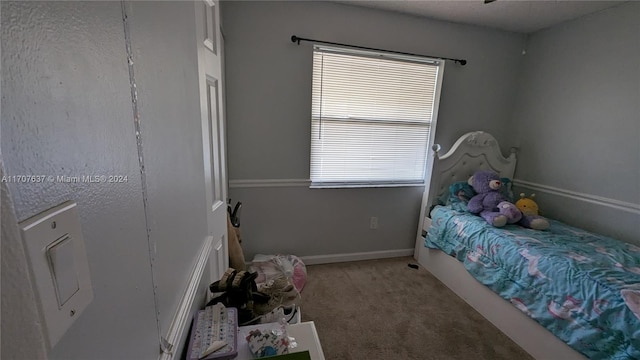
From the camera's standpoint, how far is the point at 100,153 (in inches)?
14.3

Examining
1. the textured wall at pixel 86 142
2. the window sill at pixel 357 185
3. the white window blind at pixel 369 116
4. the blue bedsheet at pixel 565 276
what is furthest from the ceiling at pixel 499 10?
the textured wall at pixel 86 142

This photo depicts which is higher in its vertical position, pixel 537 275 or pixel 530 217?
pixel 530 217

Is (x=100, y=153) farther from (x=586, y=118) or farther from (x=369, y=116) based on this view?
(x=586, y=118)

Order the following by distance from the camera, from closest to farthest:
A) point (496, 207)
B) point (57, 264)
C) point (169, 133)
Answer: point (57, 264)
point (169, 133)
point (496, 207)

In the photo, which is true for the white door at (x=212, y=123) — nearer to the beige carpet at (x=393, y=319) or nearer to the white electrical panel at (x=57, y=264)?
the white electrical panel at (x=57, y=264)

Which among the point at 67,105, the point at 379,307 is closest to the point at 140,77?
the point at 67,105

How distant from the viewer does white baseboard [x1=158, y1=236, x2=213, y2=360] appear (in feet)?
1.98

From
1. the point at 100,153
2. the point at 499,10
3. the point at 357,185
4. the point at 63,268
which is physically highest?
the point at 499,10

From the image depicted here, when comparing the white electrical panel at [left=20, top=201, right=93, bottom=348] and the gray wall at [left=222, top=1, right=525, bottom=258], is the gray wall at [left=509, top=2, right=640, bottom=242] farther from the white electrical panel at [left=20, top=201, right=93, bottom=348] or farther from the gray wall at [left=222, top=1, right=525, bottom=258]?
the white electrical panel at [left=20, top=201, right=93, bottom=348]

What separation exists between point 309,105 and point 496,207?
1873mm

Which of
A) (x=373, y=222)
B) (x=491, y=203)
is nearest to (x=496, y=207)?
(x=491, y=203)

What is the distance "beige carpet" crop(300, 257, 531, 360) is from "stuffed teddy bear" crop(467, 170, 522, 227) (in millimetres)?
745

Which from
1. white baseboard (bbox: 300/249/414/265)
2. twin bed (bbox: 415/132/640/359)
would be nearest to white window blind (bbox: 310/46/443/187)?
twin bed (bbox: 415/132/640/359)

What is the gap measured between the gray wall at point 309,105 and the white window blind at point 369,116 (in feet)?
0.35
